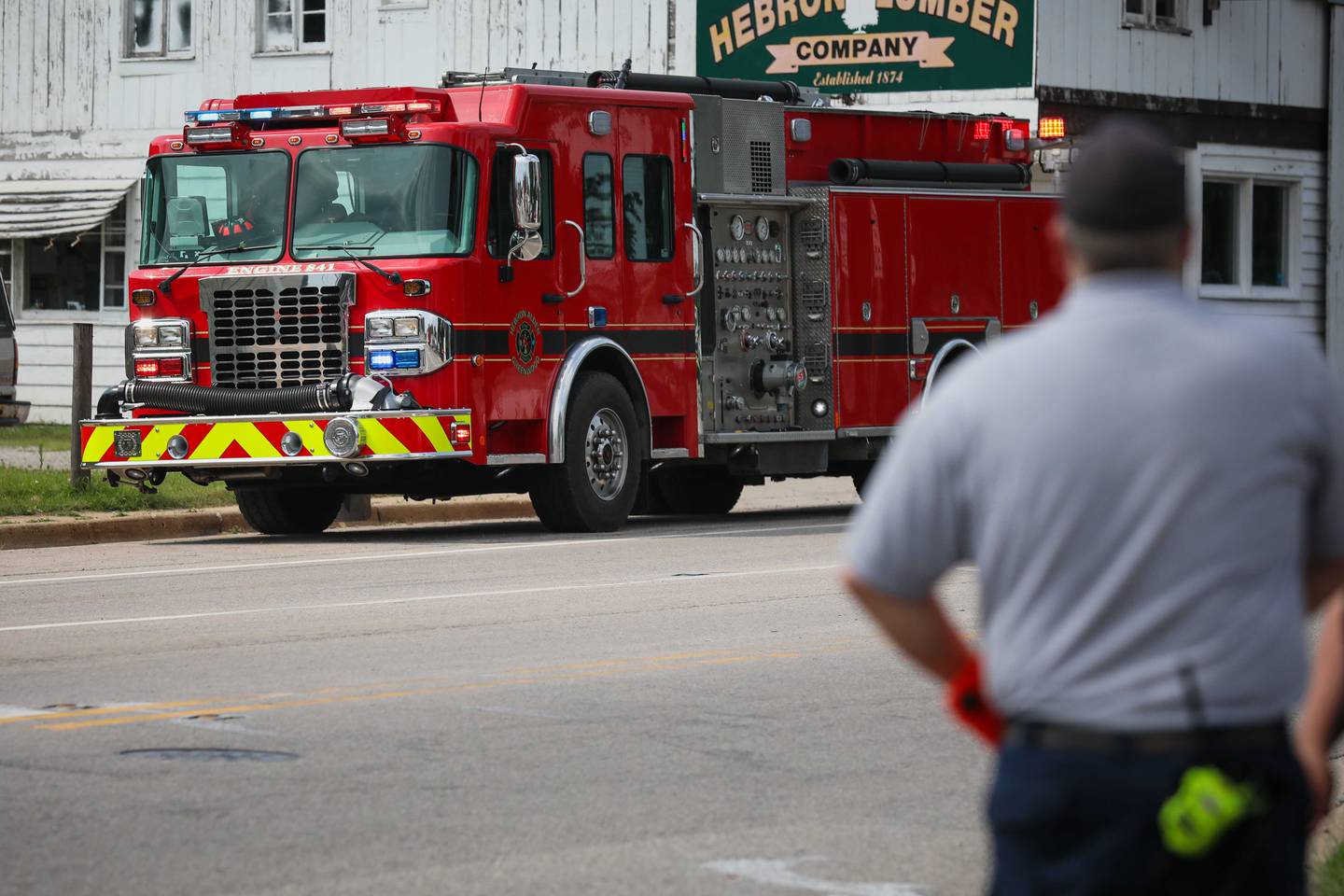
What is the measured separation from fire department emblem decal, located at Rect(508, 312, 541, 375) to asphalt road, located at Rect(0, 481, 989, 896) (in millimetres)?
2925

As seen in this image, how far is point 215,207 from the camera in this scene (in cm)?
1667

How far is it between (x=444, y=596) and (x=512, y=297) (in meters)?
4.16

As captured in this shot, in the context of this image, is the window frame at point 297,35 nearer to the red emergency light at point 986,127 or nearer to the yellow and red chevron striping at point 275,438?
the red emergency light at point 986,127

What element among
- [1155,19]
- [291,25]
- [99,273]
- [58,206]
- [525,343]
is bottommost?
[525,343]

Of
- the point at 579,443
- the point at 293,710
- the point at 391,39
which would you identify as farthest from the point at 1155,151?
the point at 391,39

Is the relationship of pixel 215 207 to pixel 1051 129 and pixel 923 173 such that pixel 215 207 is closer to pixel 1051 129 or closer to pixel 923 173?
pixel 923 173

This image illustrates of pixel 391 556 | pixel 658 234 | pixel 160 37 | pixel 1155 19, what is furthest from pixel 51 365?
pixel 391 556

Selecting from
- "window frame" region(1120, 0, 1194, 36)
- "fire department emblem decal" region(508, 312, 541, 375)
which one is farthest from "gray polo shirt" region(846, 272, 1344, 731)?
"window frame" region(1120, 0, 1194, 36)

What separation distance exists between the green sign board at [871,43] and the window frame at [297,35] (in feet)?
16.3

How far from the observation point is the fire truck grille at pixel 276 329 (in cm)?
1595

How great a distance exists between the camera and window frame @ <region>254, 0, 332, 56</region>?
30.8 m

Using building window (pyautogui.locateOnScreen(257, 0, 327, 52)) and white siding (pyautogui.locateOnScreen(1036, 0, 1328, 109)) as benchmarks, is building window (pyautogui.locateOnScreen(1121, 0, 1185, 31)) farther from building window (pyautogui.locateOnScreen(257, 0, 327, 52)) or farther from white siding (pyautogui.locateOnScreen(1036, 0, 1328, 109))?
building window (pyautogui.locateOnScreen(257, 0, 327, 52))

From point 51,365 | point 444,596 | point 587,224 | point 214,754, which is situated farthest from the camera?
point 51,365

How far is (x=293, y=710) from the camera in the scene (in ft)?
28.1
